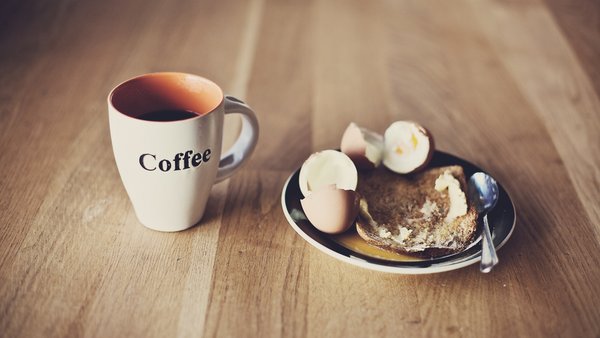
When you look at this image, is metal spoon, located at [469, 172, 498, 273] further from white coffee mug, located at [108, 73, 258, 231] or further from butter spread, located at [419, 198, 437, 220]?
white coffee mug, located at [108, 73, 258, 231]

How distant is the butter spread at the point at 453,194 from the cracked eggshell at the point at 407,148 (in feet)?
0.13

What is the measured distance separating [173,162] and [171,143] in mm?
27

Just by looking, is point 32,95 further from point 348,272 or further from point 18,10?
point 348,272

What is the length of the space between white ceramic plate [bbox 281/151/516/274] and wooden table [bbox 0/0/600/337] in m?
0.04

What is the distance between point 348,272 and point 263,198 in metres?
0.19

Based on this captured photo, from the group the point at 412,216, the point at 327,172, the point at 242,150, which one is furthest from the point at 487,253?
the point at 242,150

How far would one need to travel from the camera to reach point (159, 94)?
77cm

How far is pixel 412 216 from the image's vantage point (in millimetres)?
770

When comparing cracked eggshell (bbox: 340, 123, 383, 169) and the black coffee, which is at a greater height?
the black coffee

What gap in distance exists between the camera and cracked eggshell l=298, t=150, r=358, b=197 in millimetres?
757

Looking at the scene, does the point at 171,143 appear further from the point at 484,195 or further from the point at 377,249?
the point at 484,195

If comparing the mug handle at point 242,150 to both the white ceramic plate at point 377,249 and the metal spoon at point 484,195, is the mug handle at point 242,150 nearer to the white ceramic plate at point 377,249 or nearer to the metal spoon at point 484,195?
the white ceramic plate at point 377,249

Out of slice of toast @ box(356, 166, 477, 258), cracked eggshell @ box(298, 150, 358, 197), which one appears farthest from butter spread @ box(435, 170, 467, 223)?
cracked eggshell @ box(298, 150, 358, 197)

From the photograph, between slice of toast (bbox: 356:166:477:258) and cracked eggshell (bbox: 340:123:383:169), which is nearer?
slice of toast (bbox: 356:166:477:258)
